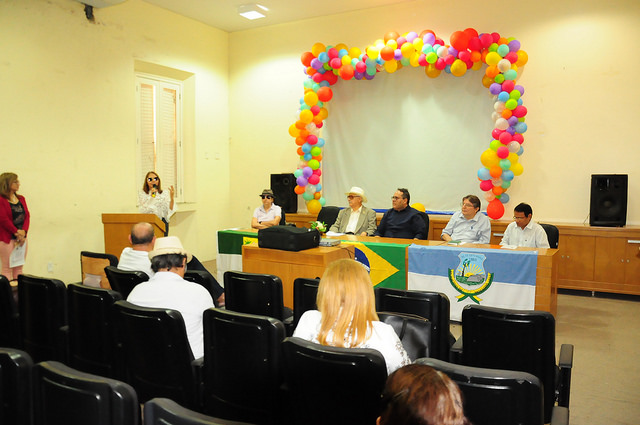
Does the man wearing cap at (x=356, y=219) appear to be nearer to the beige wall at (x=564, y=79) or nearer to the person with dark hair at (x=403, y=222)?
the person with dark hair at (x=403, y=222)

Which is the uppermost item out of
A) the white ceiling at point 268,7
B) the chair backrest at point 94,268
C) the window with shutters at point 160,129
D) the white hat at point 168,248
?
the white ceiling at point 268,7

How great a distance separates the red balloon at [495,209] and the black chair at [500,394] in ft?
17.3

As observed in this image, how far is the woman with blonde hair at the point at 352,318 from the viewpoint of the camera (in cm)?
197

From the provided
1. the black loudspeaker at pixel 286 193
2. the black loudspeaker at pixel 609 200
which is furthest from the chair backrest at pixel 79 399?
the black loudspeaker at pixel 286 193

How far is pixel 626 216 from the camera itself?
625 centimetres

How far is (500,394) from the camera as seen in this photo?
1.57 meters

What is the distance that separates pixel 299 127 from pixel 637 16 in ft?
15.3

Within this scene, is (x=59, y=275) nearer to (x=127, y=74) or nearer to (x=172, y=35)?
(x=127, y=74)

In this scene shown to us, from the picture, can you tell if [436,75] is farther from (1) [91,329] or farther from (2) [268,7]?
(1) [91,329]

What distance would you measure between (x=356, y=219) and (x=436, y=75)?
2.42 m

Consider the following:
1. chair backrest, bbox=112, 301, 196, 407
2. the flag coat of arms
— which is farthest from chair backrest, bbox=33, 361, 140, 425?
the flag coat of arms

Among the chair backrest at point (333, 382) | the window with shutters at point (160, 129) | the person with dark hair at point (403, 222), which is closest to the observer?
the chair backrest at point (333, 382)

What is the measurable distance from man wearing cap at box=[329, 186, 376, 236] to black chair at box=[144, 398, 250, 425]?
4.92 metres

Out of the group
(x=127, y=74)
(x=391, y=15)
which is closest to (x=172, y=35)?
(x=127, y=74)
